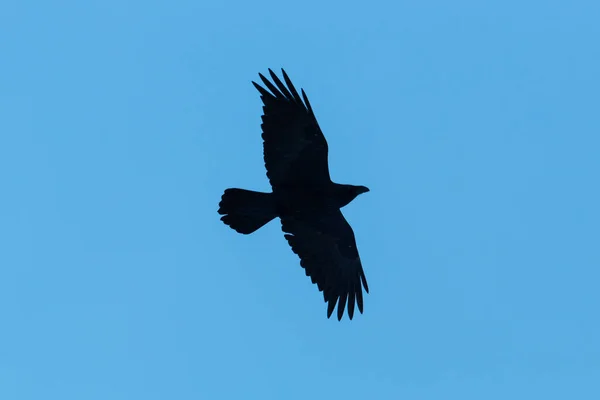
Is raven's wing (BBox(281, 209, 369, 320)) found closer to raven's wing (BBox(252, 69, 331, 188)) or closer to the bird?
the bird

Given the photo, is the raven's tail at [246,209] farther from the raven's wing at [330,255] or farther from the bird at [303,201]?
the raven's wing at [330,255]

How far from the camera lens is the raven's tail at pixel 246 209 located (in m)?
15.3

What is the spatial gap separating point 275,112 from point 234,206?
4.47 feet

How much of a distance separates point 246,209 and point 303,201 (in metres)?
0.83

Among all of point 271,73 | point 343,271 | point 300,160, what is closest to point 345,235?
point 343,271

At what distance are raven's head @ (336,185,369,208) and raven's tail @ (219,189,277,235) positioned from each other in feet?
3.01

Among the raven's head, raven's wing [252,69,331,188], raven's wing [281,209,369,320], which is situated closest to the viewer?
raven's wing [252,69,331,188]

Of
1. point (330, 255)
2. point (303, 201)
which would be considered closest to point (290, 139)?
point (303, 201)

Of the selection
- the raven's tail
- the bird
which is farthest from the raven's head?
the raven's tail

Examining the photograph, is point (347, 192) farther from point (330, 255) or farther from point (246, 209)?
point (246, 209)

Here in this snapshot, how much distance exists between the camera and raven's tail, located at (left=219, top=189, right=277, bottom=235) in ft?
50.2

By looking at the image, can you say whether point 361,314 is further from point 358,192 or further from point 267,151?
point 267,151

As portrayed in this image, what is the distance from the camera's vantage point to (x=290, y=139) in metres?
15.2

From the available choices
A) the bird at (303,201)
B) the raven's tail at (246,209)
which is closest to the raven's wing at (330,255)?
the bird at (303,201)
